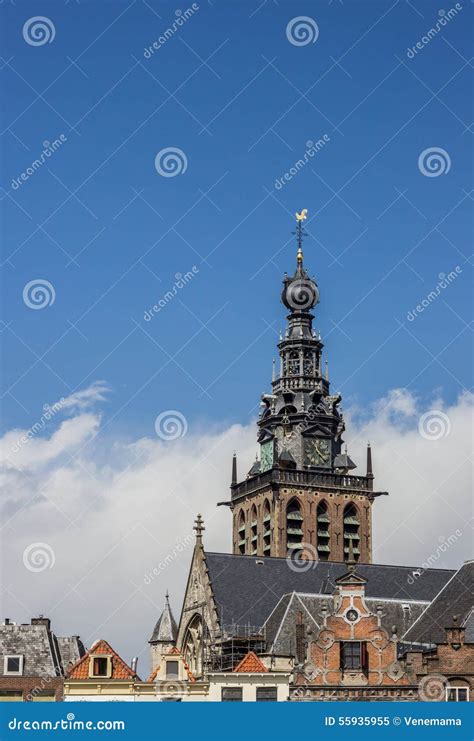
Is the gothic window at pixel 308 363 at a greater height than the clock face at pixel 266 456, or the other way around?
the gothic window at pixel 308 363

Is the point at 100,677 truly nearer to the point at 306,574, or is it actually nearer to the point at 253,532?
the point at 306,574

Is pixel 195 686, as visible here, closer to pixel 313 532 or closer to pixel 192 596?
pixel 192 596

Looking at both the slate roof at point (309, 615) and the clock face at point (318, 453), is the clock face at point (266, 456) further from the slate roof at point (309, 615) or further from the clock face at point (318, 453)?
the slate roof at point (309, 615)

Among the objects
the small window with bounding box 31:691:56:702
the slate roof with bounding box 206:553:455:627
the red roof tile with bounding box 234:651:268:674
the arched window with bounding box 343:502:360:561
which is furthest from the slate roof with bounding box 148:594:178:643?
the small window with bounding box 31:691:56:702

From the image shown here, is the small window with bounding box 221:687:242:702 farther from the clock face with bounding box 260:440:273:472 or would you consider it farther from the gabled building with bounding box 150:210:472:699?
the clock face with bounding box 260:440:273:472

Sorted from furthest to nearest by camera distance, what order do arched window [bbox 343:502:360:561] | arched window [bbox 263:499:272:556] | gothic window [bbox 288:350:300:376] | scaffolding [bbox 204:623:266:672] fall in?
gothic window [bbox 288:350:300:376]
arched window [bbox 343:502:360:561]
arched window [bbox 263:499:272:556]
scaffolding [bbox 204:623:266:672]

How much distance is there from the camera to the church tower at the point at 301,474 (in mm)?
97688

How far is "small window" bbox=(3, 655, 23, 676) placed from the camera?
68.6 metres

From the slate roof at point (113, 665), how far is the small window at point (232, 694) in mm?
4248

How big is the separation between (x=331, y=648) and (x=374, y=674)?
7.84 feet

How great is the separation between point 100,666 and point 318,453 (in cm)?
3672

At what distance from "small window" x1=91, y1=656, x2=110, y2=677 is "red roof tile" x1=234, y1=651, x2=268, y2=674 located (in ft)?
19.9

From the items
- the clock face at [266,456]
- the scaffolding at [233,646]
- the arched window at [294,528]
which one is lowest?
the scaffolding at [233,646]

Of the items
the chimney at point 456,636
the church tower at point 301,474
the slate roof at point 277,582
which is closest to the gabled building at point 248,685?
the chimney at point 456,636
